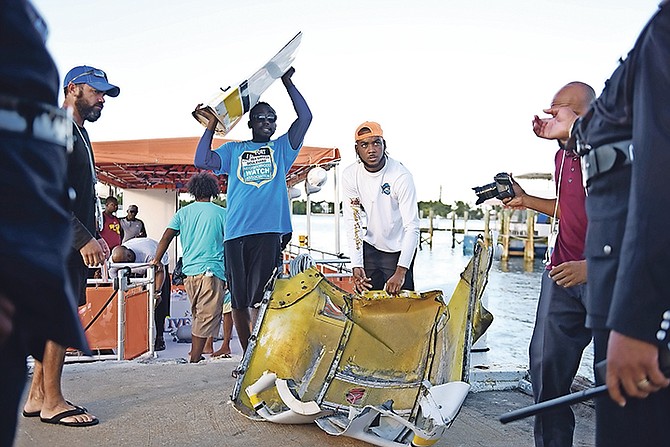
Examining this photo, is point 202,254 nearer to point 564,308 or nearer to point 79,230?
point 79,230

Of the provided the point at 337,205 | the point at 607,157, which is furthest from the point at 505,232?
the point at 607,157

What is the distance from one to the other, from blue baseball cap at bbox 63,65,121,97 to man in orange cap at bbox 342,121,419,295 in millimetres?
1815

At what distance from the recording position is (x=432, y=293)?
148 inches

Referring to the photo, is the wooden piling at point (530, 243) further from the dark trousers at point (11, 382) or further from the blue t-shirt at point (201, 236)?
the dark trousers at point (11, 382)

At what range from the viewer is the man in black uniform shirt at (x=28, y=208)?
1136 millimetres

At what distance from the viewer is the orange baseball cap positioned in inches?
181

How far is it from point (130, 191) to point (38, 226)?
49.4ft


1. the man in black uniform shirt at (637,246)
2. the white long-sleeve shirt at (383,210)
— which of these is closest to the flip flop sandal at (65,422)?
the white long-sleeve shirt at (383,210)

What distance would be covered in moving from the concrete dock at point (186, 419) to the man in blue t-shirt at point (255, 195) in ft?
2.14

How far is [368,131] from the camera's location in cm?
460

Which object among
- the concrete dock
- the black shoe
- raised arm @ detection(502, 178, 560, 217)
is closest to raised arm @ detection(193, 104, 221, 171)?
the concrete dock

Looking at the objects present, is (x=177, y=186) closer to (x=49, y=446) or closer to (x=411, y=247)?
(x=411, y=247)

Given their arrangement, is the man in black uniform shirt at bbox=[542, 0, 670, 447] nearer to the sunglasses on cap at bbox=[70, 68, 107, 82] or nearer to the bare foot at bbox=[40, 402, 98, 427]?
the bare foot at bbox=[40, 402, 98, 427]

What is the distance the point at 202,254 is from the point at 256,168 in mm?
2014
